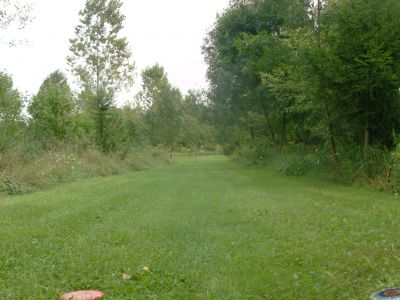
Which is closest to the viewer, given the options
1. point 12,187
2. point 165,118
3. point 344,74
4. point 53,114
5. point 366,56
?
point 366,56

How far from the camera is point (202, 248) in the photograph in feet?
23.3

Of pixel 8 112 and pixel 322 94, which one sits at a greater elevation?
pixel 322 94

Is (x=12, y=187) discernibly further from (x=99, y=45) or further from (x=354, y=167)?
(x=99, y=45)

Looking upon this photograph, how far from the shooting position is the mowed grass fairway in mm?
5348

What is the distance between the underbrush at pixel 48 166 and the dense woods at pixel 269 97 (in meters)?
0.07

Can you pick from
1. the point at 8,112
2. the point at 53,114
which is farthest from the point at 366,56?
the point at 53,114

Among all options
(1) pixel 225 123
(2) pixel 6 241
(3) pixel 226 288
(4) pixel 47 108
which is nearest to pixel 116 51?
(1) pixel 225 123

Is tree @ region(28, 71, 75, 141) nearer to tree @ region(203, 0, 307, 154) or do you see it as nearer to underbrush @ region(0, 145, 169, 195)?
underbrush @ region(0, 145, 169, 195)

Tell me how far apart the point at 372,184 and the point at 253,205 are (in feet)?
18.0

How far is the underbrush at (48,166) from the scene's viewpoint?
52.9 feet

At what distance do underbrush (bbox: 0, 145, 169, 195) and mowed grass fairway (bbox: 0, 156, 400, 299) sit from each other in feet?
13.1

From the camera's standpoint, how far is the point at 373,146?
56.0 feet

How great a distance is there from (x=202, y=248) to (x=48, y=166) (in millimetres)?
13374

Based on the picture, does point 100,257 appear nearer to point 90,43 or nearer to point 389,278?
point 389,278
